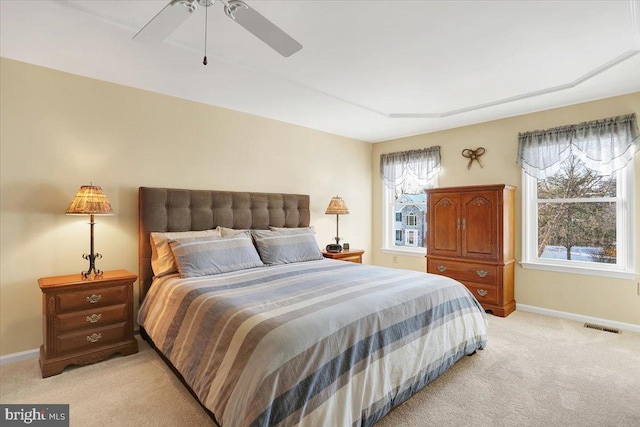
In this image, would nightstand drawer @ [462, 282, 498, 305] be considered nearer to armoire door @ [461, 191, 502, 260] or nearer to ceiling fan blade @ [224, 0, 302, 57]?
armoire door @ [461, 191, 502, 260]

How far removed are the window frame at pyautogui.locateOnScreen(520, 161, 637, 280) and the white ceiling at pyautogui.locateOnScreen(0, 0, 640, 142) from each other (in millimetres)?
935

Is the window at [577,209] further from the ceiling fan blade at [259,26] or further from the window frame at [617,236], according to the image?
the ceiling fan blade at [259,26]

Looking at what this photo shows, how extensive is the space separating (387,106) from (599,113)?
228 cm

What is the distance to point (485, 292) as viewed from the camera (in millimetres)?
3941

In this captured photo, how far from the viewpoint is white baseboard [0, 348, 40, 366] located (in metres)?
2.61

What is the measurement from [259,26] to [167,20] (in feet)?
1.50

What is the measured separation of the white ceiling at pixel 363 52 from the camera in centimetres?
202

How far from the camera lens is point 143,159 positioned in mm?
3258

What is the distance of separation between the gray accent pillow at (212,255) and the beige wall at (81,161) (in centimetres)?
75

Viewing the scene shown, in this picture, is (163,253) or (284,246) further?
(284,246)

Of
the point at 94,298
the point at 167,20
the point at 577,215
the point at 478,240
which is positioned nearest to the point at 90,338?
the point at 94,298

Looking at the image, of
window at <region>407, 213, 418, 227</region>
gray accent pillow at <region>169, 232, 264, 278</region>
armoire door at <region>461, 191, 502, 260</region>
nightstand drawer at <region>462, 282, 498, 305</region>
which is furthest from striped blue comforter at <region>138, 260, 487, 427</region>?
window at <region>407, 213, 418, 227</region>

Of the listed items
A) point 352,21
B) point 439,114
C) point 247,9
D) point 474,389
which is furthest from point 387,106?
point 474,389

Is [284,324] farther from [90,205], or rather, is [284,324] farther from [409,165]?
[409,165]
